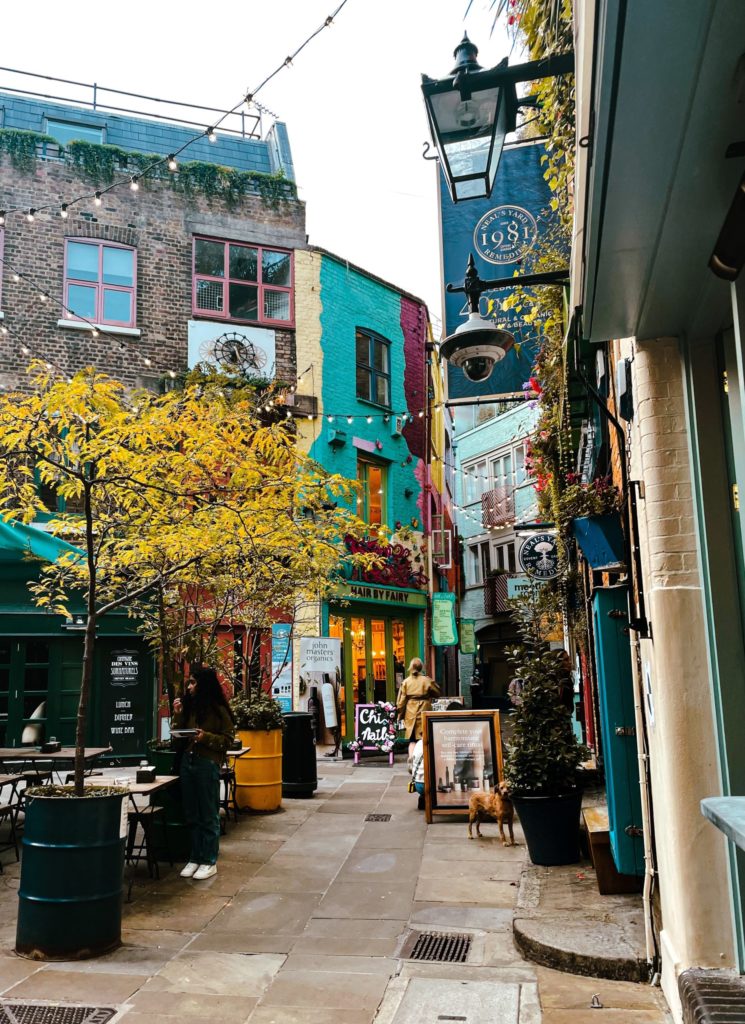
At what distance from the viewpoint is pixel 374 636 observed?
19.5 metres

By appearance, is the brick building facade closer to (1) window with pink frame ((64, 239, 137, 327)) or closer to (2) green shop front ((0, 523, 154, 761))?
(1) window with pink frame ((64, 239, 137, 327))

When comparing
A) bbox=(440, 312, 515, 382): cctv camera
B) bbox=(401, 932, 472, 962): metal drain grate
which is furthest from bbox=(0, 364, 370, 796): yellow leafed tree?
bbox=(401, 932, 472, 962): metal drain grate

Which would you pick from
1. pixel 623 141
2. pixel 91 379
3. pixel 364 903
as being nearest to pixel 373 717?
pixel 364 903

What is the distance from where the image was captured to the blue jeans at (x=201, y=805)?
717 centimetres

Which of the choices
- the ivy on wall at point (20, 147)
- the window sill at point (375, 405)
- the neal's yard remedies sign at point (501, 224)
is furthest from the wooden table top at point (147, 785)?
the ivy on wall at point (20, 147)

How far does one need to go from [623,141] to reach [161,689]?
503 inches

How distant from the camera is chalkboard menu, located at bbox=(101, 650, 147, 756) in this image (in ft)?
47.5

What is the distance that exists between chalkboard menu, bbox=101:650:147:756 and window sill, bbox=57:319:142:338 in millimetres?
6292

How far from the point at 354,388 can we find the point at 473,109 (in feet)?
47.8

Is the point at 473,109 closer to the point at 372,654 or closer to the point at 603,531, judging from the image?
the point at 603,531

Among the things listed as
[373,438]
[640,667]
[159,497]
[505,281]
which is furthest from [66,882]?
[373,438]

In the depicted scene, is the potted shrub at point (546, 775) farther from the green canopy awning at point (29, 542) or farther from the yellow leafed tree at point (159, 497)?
the green canopy awning at point (29, 542)

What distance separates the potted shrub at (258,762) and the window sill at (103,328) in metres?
9.52

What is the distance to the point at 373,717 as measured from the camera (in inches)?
576
